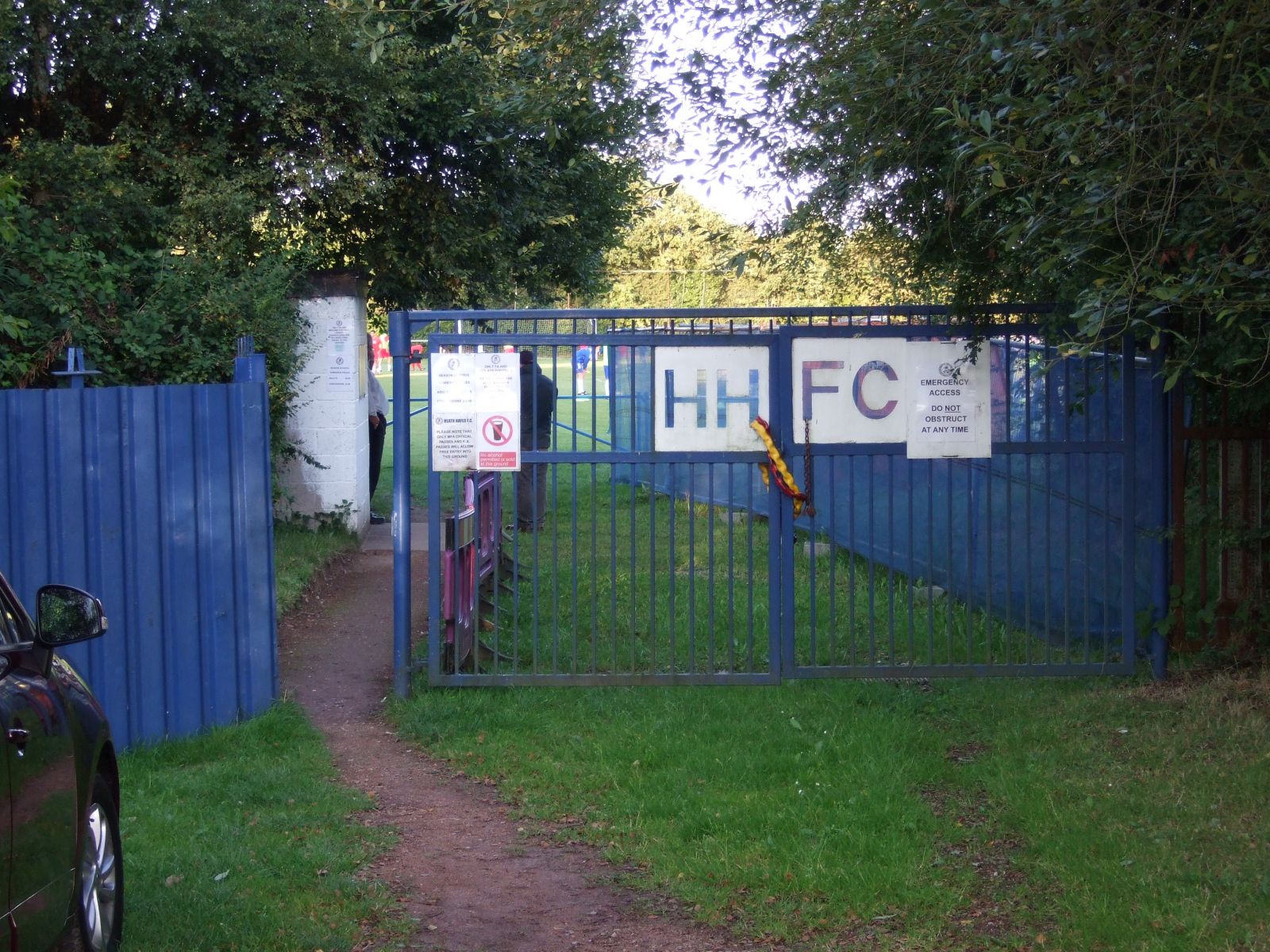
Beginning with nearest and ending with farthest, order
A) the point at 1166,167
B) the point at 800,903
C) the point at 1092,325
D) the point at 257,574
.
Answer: the point at 800,903 → the point at 1092,325 → the point at 1166,167 → the point at 257,574

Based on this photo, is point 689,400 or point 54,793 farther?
point 689,400

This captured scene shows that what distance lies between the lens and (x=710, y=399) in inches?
292

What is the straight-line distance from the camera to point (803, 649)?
27.3 ft

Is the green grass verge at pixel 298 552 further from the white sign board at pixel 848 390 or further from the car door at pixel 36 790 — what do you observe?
the car door at pixel 36 790

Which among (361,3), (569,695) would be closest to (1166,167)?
(569,695)

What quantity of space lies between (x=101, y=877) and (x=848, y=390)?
4.63 m

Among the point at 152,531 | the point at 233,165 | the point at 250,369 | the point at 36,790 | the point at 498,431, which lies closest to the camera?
the point at 36,790

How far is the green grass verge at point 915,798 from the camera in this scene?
463cm

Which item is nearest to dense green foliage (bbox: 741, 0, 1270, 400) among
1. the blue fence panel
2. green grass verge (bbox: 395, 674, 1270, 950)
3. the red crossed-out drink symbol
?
green grass verge (bbox: 395, 674, 1270, 950)

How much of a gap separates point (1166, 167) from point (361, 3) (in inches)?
177

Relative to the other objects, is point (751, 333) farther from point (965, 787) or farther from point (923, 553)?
point (923, 553)

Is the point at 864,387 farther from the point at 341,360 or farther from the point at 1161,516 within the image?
the point at 341,360

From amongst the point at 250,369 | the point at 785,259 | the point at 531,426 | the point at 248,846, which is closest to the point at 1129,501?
the point at 785,259

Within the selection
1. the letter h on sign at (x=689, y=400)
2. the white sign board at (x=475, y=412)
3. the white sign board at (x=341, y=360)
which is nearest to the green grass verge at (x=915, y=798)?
the white sign board at (x=475, y=412)
